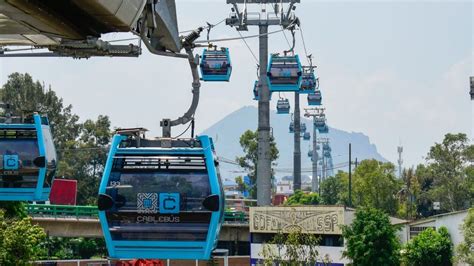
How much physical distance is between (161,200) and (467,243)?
35201mm

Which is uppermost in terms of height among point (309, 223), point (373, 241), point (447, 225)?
point (309, 223)

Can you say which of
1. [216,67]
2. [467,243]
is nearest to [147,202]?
[467,243]

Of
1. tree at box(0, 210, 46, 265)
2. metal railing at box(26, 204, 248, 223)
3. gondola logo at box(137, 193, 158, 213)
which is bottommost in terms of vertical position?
gondola logo at box(137, 193, 158, 213)

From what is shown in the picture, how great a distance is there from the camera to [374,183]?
87500mm

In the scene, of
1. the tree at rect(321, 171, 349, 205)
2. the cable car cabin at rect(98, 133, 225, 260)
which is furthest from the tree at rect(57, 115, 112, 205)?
the cable car cabin at rect(98, 133, 225, 260)

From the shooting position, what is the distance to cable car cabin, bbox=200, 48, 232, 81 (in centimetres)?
5056

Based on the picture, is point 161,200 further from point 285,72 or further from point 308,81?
point 308,81

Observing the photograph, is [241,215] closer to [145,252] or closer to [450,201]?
[450,201]

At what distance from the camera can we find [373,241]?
48438 mm

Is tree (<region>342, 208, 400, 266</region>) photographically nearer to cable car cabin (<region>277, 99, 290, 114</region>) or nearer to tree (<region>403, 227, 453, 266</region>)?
tree (<region>403, 227, 453, 266</region>)

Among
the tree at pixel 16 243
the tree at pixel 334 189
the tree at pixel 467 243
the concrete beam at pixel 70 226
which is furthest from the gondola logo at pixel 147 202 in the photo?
the tree at pixel 334 189

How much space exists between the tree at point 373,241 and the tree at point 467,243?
308 cm

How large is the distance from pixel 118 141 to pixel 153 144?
461 mm

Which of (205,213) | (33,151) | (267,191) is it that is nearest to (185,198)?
(205,213)
